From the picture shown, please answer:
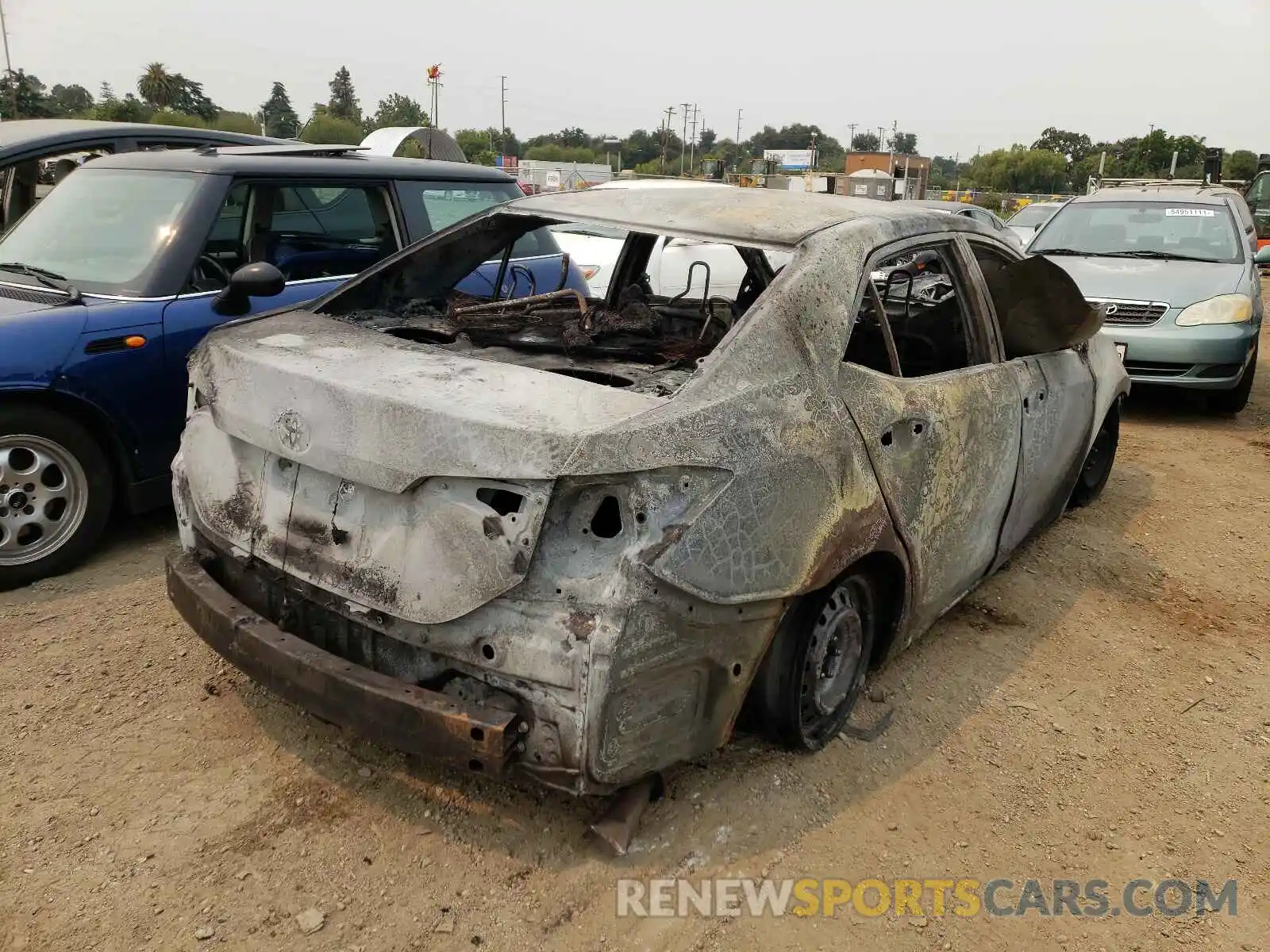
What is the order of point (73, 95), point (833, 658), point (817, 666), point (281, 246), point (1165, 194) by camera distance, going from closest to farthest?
point (817, 666) → point (833, 658) → point (281, 246) → point (1165, 194) → point (73, 95)

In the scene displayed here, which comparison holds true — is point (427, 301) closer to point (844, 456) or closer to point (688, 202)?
point (688, 202)

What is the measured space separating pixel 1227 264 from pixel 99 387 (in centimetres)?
844

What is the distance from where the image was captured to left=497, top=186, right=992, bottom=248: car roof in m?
3.00

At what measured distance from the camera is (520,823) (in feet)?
8.44

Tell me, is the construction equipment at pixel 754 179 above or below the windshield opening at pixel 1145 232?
above

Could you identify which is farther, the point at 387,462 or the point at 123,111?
the point at 123,111

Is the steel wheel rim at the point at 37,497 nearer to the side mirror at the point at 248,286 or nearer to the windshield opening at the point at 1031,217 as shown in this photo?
the side mirror at the point at 248,286

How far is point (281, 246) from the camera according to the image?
4805mm

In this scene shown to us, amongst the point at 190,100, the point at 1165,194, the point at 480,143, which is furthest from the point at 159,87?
the point at 1165,194

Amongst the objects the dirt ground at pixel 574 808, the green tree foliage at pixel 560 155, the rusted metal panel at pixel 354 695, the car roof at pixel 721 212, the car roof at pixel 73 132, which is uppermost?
the green tree foliage at pixel 560 155

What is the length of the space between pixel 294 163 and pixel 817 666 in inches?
148

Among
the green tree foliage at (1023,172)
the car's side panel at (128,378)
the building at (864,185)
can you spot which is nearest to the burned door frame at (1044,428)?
the car's side panel at (128,378)

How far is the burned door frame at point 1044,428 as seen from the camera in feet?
12.4

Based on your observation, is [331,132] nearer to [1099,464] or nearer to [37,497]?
[37,497]
